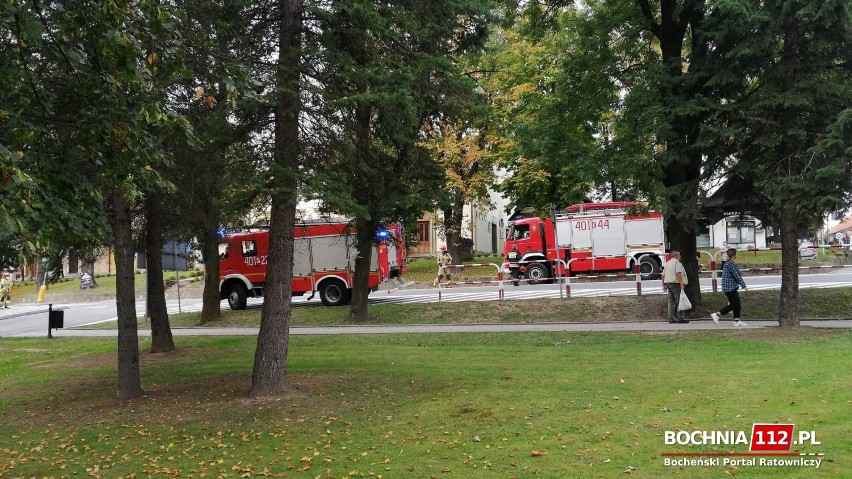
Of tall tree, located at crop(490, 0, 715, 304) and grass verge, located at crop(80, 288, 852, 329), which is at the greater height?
tall tree, located at crop(490, 0, 715, 304)

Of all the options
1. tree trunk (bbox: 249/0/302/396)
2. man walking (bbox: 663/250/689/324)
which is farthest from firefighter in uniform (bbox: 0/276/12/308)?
man walking (bbox: 663/250/689/324)

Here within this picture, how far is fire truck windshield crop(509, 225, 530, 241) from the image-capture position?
1193 inches

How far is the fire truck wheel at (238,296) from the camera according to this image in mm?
25484

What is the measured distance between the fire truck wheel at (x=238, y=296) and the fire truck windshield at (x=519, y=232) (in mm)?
11971

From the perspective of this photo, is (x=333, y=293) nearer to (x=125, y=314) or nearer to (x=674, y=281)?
(x=674, y=281)

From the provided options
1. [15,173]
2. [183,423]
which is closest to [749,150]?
[183,423]

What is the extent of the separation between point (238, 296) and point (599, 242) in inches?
591

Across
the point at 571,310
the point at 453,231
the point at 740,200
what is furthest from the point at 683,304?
the point at 453,231

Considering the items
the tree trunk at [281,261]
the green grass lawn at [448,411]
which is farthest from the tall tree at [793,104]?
the tree trunk at [281,261]

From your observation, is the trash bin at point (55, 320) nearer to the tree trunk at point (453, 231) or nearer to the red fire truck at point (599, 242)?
the red fire truck at point (599, 242)

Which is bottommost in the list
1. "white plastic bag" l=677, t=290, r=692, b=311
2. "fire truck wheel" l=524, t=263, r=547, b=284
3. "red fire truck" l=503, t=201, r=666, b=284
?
"white plastic bag" l=677, t=290, r=692, b=311

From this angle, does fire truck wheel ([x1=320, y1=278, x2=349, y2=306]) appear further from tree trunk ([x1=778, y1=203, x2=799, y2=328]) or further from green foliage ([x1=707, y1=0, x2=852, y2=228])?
tree trunk ([x1=778, y1=203, x2=799, y2=328])

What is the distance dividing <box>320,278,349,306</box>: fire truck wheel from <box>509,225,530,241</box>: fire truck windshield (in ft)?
30.3

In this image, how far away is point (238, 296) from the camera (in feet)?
83.8
